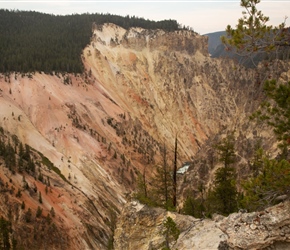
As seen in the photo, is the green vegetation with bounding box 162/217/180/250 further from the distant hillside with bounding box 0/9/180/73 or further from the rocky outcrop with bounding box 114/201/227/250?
the distant hillside with bounding box 0/9/180/73

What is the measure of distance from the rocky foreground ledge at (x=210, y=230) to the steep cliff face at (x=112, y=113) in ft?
4.27

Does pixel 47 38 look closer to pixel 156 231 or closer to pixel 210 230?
pixel 156 231

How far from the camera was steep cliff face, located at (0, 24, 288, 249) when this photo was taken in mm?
37625

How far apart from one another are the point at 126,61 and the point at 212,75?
90.7ft

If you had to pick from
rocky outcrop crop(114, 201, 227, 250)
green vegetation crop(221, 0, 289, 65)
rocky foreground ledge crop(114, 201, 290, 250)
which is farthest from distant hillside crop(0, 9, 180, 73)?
green vegetation crop(221, 0, 289, 65)

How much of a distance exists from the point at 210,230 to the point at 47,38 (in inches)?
3309

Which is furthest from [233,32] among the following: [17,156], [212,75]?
[212,75]

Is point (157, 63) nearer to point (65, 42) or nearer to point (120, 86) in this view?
point (120, 86)

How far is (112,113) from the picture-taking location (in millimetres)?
68375

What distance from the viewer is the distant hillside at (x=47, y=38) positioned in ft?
223

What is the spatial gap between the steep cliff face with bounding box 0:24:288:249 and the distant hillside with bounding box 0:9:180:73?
9.77 feet

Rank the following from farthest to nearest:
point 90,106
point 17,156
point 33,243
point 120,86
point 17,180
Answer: point 120,86 → point 90,106 → point 17,156 → point 17,180 → point 33,243

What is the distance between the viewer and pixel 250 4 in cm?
871

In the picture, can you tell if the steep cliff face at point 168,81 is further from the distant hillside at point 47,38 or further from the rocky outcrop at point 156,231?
the rocky outcrop at point 156,231
